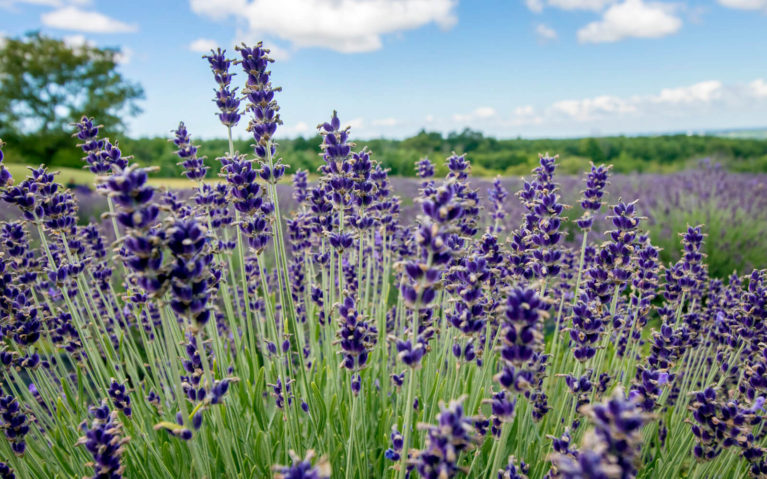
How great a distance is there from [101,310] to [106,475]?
11.1ft

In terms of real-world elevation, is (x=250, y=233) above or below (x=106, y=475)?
above

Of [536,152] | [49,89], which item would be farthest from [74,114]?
[536,152]

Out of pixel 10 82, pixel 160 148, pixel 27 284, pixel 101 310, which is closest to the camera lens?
pixel 27 284

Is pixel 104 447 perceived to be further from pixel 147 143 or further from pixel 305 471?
pixel 147 143

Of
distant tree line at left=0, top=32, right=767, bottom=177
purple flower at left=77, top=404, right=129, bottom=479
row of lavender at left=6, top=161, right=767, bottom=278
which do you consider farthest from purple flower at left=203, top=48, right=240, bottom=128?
distant tree line at left=0, top=32, right=767, bottom=177

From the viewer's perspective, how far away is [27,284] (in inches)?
111

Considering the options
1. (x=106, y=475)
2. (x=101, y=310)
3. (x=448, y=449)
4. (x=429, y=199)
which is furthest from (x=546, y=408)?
(x=101, y=310)

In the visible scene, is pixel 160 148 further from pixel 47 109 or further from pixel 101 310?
pixel 101 310

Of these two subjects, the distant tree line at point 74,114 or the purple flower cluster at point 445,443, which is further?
the distant tree line at point 74,114

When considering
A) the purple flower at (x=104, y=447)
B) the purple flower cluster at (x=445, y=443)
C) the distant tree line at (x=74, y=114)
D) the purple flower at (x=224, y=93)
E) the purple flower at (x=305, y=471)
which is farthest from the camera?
the distant tree line at (x=74, y=114)

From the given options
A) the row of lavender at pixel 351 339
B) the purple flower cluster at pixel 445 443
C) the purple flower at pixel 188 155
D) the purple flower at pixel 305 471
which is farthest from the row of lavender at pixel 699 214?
the purple flower at pixel 305 471

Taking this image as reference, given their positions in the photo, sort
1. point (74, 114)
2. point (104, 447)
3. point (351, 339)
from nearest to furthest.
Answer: point (104, 447) < point (351, 339) < point (74, 114)

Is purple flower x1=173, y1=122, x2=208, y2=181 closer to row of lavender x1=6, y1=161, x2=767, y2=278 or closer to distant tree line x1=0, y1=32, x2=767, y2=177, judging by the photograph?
row of lavender x1=6, y1=161, x2=767, y2=278

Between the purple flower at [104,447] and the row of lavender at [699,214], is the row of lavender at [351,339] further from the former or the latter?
the row of lavender at [699,214]
